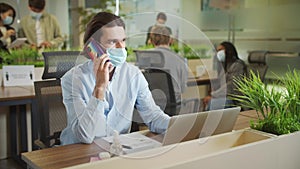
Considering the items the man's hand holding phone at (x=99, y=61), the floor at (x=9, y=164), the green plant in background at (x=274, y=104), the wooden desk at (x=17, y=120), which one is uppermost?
the man's hand holding phone at (x=99, y=61)

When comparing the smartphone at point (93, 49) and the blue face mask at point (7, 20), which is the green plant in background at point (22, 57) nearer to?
the blue face mask at point (7, 20)

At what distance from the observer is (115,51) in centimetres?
130

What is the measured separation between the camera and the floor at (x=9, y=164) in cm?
291

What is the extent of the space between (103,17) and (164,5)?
5.40 m

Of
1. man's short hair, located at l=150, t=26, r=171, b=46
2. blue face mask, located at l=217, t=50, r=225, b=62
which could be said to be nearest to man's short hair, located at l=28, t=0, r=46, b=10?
blue face mask, located at l=217, t=50, r=225, b=62

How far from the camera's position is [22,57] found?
128 inches

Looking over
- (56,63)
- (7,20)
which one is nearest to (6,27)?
(7,20)

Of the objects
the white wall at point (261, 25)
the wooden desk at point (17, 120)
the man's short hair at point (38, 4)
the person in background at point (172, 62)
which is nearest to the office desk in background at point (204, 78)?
the person in background at point (172, 62)

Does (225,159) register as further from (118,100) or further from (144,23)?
(144,23)

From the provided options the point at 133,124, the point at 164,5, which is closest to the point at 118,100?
the point at 133,124

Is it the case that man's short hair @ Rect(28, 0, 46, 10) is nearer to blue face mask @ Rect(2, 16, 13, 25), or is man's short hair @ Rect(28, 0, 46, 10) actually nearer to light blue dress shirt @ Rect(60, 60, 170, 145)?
blue face mask @ Rect(2, 16, 13, 25)

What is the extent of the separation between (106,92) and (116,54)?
24 cm

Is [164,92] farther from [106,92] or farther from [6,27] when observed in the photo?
[6,27]

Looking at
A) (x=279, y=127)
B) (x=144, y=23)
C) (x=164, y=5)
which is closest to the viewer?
(x=279, y=127)
